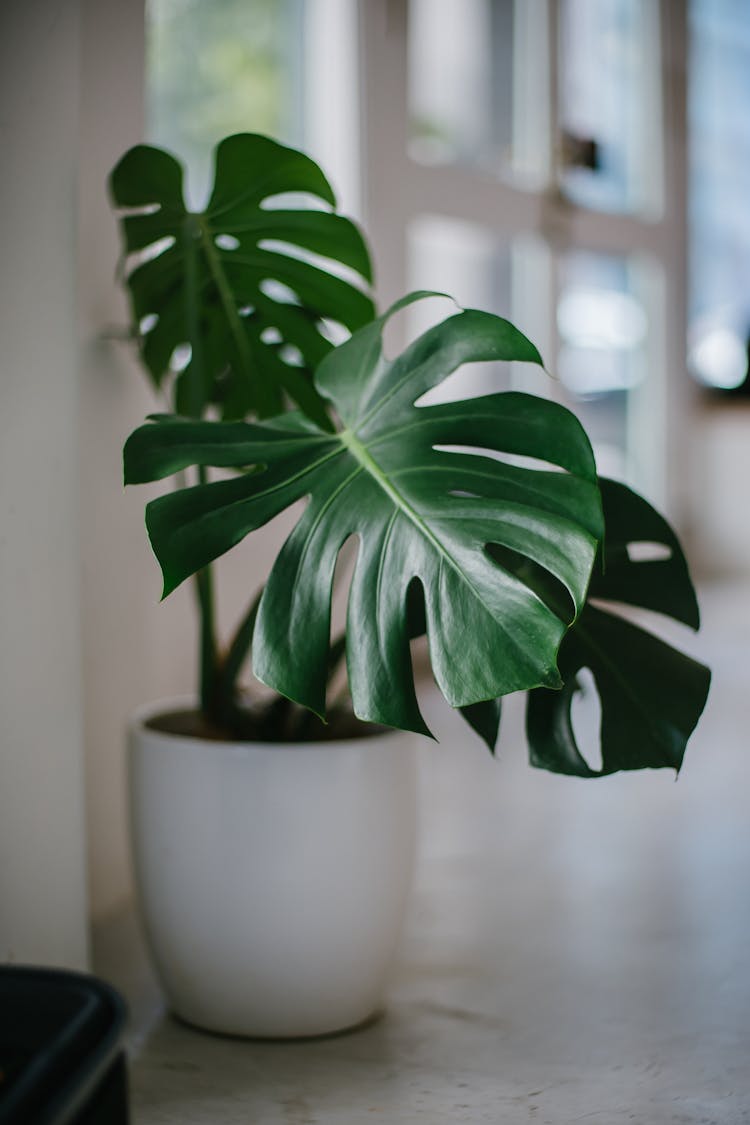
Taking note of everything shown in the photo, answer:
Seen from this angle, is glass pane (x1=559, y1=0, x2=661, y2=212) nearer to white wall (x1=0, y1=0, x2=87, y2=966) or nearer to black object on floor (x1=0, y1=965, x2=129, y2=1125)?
white wall (x1=0, y1=0, x2=87, y2=966)

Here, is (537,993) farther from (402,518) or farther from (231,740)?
(402,518)

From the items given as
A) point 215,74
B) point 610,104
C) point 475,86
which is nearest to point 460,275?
point 475,86

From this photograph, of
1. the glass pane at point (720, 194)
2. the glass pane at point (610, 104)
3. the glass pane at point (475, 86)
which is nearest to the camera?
the glass pane at point (475, 86)

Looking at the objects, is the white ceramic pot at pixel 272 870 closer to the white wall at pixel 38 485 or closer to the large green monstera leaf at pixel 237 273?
the white wall at pixel 38 485

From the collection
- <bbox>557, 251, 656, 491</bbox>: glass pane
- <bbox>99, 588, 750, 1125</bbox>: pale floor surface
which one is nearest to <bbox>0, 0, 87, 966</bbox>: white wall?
<bbox>99, 588, 750, 1125</bbox>: pale floor surface

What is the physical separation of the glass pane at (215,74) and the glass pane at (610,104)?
1321 mm

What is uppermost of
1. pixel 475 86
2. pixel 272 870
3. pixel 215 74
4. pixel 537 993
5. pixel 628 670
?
pixel 475 86

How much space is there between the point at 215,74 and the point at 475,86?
51.7 inches

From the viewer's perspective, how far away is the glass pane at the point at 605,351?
3.54m

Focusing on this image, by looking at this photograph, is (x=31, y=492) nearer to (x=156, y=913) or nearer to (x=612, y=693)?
(x=156, y=913)

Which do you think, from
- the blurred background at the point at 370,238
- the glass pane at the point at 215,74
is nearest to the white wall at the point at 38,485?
the blurred background at the point at 370,238

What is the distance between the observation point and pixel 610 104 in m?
3.79

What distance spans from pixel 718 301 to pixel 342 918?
4000 millimetres

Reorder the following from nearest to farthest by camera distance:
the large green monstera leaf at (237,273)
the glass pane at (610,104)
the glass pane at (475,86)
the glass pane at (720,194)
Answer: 1. the large green monstera leaf at (237,273)
2. the glass pane at (475,86)
3. the glass pane at (610,104)
4. the glass pane at (720,194)
